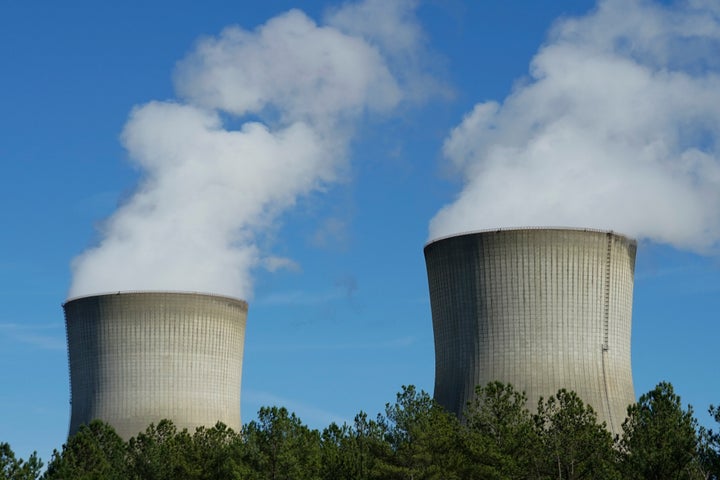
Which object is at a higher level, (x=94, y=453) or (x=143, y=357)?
(x=143, y=357)

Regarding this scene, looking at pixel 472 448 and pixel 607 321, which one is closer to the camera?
pixel 472 448

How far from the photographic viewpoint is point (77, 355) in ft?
160

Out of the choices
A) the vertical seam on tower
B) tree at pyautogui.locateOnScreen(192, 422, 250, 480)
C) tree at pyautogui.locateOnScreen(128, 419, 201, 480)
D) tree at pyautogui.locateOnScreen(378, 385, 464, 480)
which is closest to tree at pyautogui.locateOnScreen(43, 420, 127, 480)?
tree at pyautogui.locateOnScreen(128, 419, 201, 480)

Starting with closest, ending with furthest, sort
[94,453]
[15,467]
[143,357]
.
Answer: [15,467]
[94,453]
[143,357]

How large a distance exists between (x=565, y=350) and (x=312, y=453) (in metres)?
9.29

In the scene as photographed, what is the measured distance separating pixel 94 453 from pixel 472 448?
50.7 ft

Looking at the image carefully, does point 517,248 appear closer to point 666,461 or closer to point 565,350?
point 565,350

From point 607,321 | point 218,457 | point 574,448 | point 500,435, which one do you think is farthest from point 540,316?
point 218,457

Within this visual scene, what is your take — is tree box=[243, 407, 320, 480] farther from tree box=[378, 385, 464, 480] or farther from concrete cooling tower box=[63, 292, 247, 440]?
concrete cooling tower box=[63, 292, 247, 440]

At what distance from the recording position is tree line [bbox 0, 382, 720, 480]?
3081cm

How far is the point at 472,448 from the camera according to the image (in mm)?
32844

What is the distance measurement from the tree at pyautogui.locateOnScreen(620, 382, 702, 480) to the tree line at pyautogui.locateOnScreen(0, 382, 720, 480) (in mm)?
26

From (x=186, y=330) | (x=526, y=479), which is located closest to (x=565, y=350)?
(x=526, y=479)

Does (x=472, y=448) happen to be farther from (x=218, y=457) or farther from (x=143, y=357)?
(x=143, y=357)
